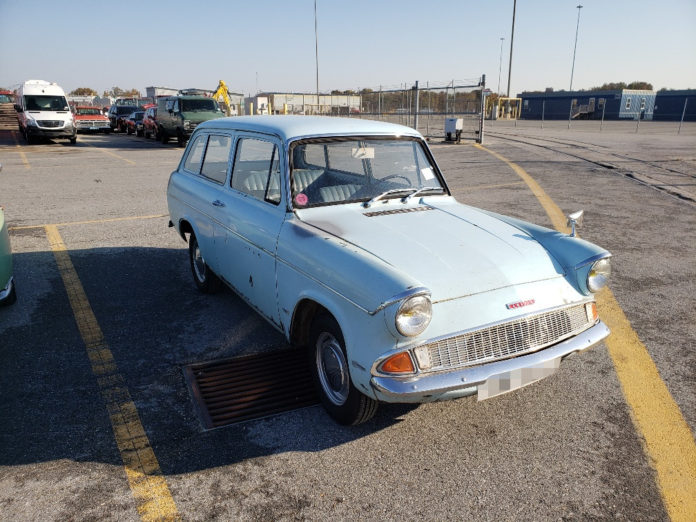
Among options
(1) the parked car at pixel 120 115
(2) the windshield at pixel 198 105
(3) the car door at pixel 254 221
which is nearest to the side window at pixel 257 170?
(3) the car door at pixel 254 221

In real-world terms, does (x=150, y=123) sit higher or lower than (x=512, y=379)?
higher

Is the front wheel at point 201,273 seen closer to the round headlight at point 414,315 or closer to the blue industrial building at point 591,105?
the round headlight at point 414,315

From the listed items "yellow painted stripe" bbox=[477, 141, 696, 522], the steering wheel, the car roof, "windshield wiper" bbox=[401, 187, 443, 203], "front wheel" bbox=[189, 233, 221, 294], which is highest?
the car roof

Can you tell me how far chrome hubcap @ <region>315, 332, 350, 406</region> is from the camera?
3109 mm

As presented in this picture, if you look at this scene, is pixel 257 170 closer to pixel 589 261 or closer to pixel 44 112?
pixel 589 261

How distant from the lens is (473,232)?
348 cm

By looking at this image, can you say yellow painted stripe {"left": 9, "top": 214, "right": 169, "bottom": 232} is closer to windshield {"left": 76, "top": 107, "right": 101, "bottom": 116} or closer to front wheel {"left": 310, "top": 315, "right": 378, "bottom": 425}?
front wheel {"left": 310, "top": 315, "right": 378, "bottom": 425}

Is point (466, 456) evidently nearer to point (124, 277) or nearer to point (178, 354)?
point (178, 354)

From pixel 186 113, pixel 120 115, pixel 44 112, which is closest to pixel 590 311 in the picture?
pixel 186 113

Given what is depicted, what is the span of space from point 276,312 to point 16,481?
1.72 meters

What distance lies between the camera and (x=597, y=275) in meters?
3.27

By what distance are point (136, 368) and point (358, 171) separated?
224 cm

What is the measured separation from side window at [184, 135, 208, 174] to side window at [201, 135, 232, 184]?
134 millimetres

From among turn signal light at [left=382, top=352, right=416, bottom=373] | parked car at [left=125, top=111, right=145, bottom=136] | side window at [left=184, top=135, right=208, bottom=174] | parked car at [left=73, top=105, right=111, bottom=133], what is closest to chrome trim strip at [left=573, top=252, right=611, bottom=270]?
turn signal light at [left=382, top=352, right=416, bottom=373]
